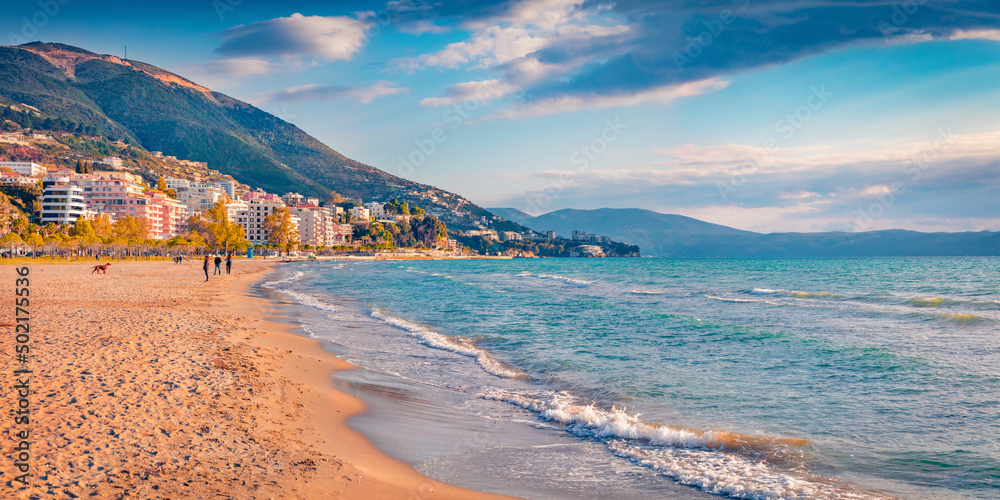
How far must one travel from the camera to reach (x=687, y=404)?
10.2 metres

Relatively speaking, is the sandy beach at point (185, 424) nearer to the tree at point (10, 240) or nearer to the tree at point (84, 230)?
the tree at point (10, 240)

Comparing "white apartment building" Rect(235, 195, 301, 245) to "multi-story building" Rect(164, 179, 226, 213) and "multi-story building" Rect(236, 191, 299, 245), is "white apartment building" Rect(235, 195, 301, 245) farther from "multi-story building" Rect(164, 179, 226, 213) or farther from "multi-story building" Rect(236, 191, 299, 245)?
"multi-story building" Rect(164, 179, 226, 213)

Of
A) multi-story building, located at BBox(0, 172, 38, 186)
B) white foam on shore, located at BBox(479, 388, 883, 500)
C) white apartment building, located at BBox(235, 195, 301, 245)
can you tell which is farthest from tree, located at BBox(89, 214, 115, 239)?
white foam on shore, located at BBox(479, 388, 883, 500)

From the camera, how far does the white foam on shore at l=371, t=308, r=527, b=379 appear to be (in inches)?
524

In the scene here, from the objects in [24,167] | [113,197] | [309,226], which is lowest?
[309,226]

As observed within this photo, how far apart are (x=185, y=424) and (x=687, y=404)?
26.1 ft

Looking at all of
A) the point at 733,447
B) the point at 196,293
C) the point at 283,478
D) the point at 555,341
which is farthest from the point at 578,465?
the point at 196,293

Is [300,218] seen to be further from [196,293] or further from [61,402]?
[61,402]

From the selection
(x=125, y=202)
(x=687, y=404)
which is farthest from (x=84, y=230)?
(x=687, y=404)

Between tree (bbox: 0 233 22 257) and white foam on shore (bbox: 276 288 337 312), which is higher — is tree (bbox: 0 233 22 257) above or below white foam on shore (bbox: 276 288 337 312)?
above

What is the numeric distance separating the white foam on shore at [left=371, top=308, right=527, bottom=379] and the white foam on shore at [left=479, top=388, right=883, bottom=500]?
255cm

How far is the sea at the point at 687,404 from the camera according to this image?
686 centimetres

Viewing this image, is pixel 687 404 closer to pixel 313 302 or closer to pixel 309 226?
pixel 313 302

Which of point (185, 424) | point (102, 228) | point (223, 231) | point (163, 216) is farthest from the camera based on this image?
point (163, 216)
